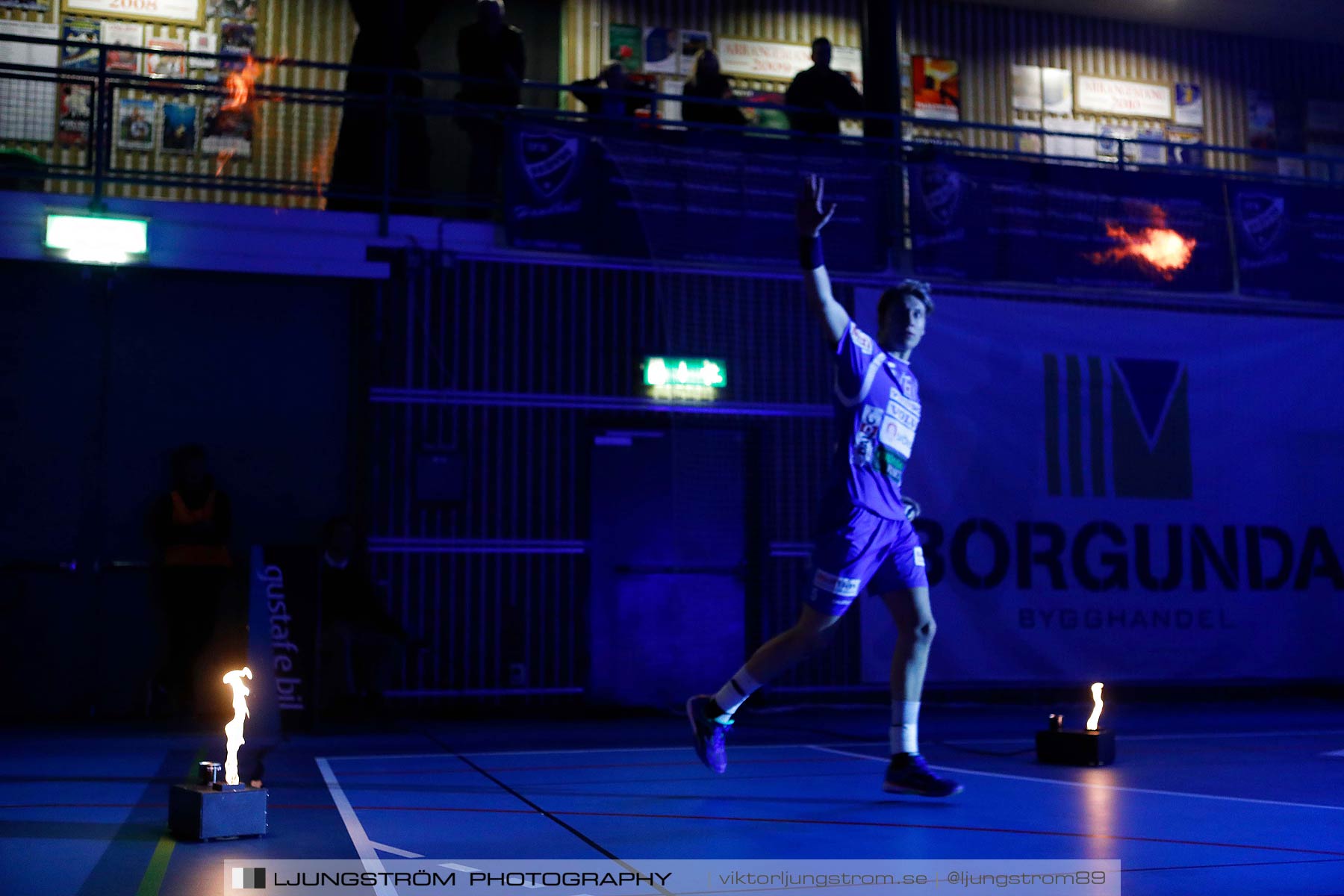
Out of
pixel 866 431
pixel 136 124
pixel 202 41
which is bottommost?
pixel 866 431

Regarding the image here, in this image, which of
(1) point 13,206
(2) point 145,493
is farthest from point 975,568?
(1) point 13,206

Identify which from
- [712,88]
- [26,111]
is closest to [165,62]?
[26,111]

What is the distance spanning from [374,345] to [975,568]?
541 centimetres

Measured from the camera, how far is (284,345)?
33.9 ft

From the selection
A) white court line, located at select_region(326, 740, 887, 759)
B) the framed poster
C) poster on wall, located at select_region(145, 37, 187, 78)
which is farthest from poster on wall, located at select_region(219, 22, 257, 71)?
white court line, located at select_region(326, 740, 887, 759)

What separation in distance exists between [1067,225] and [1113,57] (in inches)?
179

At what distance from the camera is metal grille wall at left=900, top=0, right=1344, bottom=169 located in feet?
47.8

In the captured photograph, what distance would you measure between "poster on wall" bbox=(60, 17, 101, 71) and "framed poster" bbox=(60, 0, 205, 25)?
11cm

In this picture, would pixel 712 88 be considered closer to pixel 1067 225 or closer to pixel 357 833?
pixel 1067 225

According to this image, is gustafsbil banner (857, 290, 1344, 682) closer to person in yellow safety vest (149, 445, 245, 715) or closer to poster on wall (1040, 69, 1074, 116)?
poster on wall (1040, 69, 1074, 116)

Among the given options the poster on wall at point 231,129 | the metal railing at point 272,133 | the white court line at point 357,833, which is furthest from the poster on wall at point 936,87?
the white court line at point 357,833

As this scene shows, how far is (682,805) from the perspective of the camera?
4.93 meters

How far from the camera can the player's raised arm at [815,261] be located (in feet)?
16.2

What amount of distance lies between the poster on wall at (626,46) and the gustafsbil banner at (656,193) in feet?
10.1
